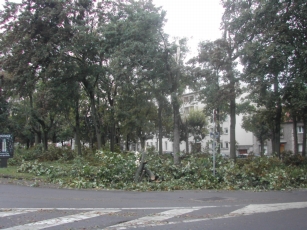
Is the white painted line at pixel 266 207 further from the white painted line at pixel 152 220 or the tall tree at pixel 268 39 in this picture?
the tall tree at pixel 268 39

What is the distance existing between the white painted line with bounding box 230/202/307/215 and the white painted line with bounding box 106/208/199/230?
135cm

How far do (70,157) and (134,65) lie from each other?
41.3ft

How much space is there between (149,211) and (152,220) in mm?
1185

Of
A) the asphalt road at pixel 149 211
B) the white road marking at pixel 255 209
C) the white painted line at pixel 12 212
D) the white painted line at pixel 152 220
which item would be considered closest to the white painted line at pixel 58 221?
the asphalt road at pixel 149 211

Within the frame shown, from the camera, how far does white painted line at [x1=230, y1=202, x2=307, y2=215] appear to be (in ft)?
29.2

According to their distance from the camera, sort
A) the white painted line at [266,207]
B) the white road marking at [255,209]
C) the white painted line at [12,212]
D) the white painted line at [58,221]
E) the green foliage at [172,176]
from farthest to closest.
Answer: the green foliage at [172,176], the white painted line at [266,207], the white painted line at [12,212], the white road marking at [255,209], the white painted line at [58,221]

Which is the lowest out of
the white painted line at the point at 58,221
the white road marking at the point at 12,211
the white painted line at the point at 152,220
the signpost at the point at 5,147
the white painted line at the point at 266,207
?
the white painted line at the point at 266,207

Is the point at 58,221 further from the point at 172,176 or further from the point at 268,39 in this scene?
the point at 268,39

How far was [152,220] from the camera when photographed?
775cm

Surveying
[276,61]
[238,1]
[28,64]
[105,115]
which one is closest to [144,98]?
[105,115]

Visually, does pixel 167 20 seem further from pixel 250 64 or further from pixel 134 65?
pixel 250 64

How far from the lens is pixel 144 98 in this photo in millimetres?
35031

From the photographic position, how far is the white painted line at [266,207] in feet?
29.2

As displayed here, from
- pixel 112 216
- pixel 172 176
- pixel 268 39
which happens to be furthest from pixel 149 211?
pixel 268 39
